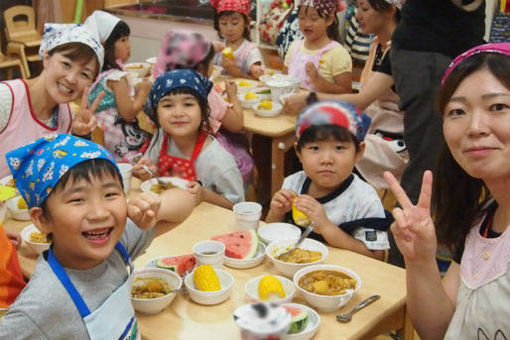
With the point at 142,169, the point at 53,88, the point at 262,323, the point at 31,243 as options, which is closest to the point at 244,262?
the point at 31,243

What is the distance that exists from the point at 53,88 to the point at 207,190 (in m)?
0.70

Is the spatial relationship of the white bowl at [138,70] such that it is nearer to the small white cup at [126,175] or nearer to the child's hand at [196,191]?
the small white cup at [126,175]

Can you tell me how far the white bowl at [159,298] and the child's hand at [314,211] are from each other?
1.49 ft

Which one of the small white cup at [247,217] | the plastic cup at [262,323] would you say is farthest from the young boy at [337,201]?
the plastic cup at [262,323]

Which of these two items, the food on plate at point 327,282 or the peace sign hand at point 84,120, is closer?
the food on plate at point 327,282

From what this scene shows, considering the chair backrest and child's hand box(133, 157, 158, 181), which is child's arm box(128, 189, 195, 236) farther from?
the chair backrest

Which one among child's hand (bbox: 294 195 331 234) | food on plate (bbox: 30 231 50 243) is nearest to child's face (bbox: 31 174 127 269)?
food on plate (bbox: 30 231 50 243)

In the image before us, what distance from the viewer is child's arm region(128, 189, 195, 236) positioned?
120 centimetres

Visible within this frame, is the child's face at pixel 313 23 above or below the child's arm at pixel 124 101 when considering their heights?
above

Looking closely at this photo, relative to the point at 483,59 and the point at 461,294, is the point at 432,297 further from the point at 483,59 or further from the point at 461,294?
the point at 483,59

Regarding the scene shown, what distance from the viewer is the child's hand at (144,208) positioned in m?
1.19

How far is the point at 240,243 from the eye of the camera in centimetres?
150

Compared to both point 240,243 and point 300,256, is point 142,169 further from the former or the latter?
point 300,256

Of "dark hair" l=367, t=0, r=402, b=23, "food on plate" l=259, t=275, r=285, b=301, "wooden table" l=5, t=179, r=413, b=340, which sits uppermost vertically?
"dark hair" l=367, t=0, r=402, b=23
